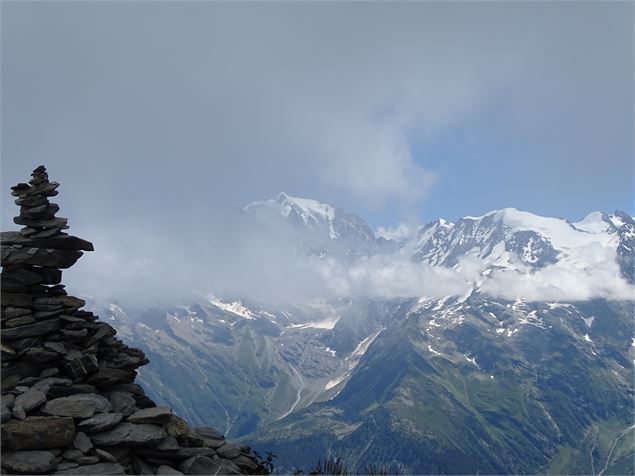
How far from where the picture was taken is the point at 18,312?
3038 cm

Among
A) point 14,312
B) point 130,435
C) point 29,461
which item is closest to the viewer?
point 29,461

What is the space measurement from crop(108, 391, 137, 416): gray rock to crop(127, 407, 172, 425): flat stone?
454mm

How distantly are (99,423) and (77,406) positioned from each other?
1.54 m

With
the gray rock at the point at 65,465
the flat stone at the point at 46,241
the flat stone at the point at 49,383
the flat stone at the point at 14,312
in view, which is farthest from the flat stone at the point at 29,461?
the flat stone at the point at 46,241

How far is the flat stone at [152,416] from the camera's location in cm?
2895

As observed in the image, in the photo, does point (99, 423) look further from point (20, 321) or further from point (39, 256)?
point (39, 256)

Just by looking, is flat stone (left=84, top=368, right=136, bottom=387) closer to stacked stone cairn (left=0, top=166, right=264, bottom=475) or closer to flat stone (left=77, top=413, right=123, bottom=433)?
stacked stone cairn (left=0, top=166, right=264, bottom=475)

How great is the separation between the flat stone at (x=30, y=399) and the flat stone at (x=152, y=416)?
14.9ft

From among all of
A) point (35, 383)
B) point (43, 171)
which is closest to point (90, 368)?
point (35, 383)

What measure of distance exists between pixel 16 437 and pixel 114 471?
4.82m

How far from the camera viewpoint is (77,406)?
2727cm

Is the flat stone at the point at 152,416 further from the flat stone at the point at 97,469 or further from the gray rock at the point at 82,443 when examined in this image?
the flat stone at the point at 97,469

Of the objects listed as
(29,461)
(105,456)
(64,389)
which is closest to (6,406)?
(64,389)

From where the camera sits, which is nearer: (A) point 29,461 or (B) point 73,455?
(A) point 29,461
